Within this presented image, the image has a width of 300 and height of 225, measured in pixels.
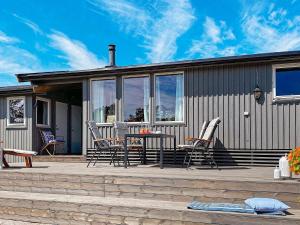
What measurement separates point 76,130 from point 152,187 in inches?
295

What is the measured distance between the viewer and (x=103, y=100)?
28.5 feet

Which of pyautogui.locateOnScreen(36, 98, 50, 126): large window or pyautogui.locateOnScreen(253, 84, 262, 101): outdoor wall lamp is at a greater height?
pyautogui.locateOnScreen(253, 84, 262, 101): outdoor wall lamp

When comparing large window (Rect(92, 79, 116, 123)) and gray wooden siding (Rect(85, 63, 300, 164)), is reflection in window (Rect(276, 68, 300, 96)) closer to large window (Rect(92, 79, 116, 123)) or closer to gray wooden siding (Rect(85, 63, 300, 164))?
gray wooden siding (Rect(85, 63, 300, 164))

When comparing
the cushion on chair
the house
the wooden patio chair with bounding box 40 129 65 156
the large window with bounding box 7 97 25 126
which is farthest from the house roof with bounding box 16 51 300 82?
the cushion on chair

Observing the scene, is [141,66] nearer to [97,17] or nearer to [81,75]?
[81,75]

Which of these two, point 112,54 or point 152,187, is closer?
point 152,187

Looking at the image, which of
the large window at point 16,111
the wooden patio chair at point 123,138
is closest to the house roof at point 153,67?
the large window at point 16,111

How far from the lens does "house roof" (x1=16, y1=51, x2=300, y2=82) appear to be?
7.03 metres

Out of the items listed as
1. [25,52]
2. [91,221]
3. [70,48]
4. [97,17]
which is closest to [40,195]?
[91,221]

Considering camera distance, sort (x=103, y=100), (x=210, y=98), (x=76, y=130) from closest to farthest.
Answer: (x=210, y=98)
(x=103, y=100)
(x=76, y=130)

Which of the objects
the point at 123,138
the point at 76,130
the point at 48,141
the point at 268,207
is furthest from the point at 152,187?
the point at 76,130

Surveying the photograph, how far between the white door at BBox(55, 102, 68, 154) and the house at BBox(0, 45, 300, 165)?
1.61 m

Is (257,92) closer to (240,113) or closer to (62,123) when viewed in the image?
(240,113)

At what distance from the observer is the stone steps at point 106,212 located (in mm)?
3893
